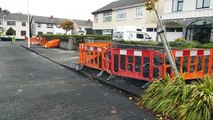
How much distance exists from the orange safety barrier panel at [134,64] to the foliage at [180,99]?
86 cm

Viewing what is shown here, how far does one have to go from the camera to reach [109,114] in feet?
15.6

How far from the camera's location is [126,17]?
106 feet

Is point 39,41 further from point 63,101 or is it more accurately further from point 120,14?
point 63,101

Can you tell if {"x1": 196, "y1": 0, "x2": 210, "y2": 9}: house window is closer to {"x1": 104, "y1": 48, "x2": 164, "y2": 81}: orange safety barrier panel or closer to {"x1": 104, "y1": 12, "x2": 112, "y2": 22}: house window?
{"x1": 104, "y1": 48, "x2": 164, "y2": 81}: orange safety barrier panel

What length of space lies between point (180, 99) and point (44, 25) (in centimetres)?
6711

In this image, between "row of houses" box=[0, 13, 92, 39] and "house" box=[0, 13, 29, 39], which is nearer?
"house" box=[0, 13, 29, 39]

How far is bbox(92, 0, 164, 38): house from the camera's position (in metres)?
27.7

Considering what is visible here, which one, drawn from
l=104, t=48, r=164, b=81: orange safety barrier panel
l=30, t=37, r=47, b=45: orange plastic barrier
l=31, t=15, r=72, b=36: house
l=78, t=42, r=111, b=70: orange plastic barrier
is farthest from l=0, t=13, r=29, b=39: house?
l=104, t=48, r=164, b=81: orange safety barrier panel

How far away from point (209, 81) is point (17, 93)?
515 centimetres

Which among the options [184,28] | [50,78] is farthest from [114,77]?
[184,28]

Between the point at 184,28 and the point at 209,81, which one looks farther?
the point at 184,28

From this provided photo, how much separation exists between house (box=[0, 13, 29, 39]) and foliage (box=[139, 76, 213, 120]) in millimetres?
67978

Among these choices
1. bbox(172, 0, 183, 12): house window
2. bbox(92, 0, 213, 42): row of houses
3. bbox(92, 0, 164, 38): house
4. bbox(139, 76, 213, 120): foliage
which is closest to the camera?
bbox(139, 76, 213, 120): foliage

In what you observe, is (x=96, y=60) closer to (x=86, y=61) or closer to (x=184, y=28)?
(x=86, y=61)
